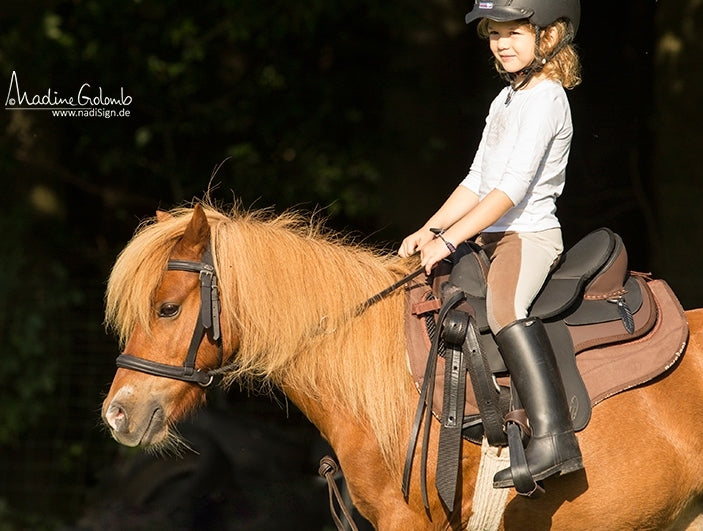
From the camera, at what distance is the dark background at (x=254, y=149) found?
6.31 m

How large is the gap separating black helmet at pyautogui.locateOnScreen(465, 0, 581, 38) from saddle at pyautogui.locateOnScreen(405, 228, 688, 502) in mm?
754

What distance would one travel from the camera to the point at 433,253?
302 cm

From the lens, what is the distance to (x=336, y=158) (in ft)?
22.0

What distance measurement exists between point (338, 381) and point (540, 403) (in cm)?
69

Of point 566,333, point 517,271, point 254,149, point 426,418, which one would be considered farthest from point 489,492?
point 254,149

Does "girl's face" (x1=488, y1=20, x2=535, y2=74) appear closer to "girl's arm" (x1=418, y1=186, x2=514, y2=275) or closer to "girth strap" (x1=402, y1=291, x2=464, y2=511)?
"girl's arm" (x1=418, y1=186, x2=514, y2=275)

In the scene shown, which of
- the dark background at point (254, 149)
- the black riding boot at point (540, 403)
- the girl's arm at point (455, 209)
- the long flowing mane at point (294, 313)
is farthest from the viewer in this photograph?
the dark background at point (254, 149)

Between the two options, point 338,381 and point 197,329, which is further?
point 338,381

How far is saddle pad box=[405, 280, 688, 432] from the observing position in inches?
117

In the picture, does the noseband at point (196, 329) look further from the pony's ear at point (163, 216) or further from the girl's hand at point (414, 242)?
the girl's hand at point (414, 242)

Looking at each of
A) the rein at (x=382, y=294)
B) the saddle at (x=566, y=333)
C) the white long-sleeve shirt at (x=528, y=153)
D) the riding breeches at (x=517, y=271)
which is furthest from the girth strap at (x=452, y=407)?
the white long-sleeve shirt at (x=528, y=153)

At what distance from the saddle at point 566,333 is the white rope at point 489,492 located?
56 millimetres

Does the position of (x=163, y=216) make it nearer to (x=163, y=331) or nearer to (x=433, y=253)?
(x=163, y=331)

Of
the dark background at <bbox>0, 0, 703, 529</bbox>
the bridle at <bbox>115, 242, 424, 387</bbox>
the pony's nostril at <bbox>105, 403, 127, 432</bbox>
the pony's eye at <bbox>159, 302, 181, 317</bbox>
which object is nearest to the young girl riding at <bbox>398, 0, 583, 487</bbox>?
the bridle at <bbox>115, 242, 424, 387</bbox>
